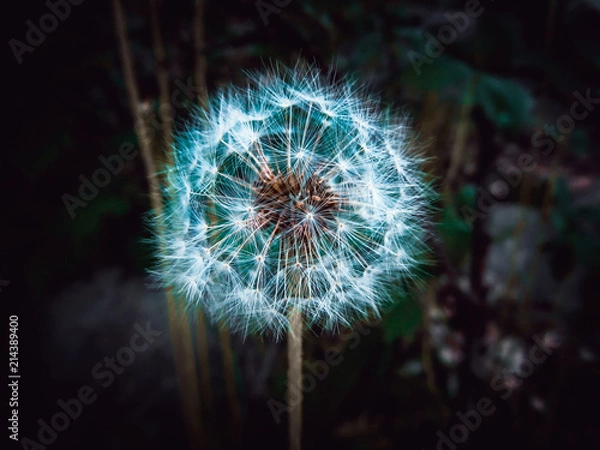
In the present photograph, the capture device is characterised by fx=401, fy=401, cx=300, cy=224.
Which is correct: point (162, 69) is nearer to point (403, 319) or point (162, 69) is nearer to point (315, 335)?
point (315, 335)

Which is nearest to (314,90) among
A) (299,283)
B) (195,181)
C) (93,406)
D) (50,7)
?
(195,181)

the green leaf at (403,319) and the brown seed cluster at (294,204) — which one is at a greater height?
the brown seed cluster at (294,204)

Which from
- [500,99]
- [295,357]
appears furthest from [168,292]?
[500,99]

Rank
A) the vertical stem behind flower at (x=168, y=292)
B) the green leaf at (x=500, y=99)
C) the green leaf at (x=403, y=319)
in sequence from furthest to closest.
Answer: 1. the green leaf at (x=500, y=99)
2. the green leaf at (x=403, y=319)
3. the vertical stem behind flower at (x=168, y=292)

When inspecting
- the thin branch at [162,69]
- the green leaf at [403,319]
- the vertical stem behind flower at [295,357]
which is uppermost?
the thin branch at [162,69]

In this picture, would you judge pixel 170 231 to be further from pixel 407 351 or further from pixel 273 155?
pixel 407 351

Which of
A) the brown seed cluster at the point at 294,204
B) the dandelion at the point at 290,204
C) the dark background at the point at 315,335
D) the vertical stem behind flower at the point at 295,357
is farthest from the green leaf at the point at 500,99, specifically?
the vertical stem behind flower at the point at 295,357

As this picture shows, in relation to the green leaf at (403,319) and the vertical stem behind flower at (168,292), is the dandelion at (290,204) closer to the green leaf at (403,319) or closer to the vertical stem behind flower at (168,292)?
the vertical stem behind flower at (168,292)
